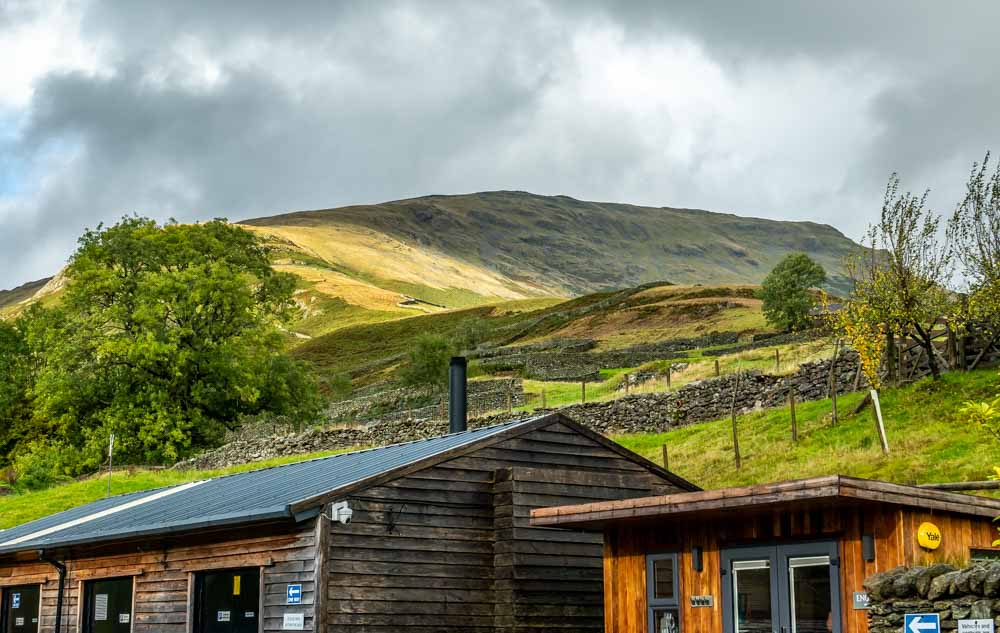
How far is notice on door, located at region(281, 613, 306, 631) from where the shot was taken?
52.0 feet

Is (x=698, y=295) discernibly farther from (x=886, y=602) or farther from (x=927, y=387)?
(x=886, y=602)

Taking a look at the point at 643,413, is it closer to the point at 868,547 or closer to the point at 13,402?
the point at 868,547

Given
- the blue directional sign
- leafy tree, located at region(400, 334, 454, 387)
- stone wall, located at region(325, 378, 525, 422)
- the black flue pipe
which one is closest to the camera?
the blue directional sign

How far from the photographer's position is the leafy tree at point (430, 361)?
7131 cm

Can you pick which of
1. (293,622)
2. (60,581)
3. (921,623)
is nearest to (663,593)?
(921,623)

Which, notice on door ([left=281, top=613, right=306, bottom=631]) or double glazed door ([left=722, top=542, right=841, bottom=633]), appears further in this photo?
notice on door ([left=281, top=613, right=306, bottom=631])

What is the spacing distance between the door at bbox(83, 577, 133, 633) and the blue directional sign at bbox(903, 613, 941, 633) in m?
12.7

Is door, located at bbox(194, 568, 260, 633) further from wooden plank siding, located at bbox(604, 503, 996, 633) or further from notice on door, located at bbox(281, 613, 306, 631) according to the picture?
wooden plank siding, located at bbox(604, 503, 996, 633)

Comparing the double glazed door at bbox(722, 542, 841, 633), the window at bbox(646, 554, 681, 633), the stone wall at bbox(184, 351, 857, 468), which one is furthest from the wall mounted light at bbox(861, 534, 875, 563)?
the stone wall at bbox(184, 351, 857, 468)

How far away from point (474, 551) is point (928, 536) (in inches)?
276

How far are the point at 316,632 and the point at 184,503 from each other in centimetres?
583

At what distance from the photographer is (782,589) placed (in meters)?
13.7

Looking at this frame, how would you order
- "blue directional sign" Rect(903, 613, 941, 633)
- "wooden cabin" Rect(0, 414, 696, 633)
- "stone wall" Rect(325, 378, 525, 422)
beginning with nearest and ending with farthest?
"blue directional sign" Rect(903, 613, 941, 633), "wooden cabin" Rect(0, 414, 696, 633), "stone wall" Rect(325, 378, 525, 422)

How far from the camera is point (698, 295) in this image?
114000 millimetres
